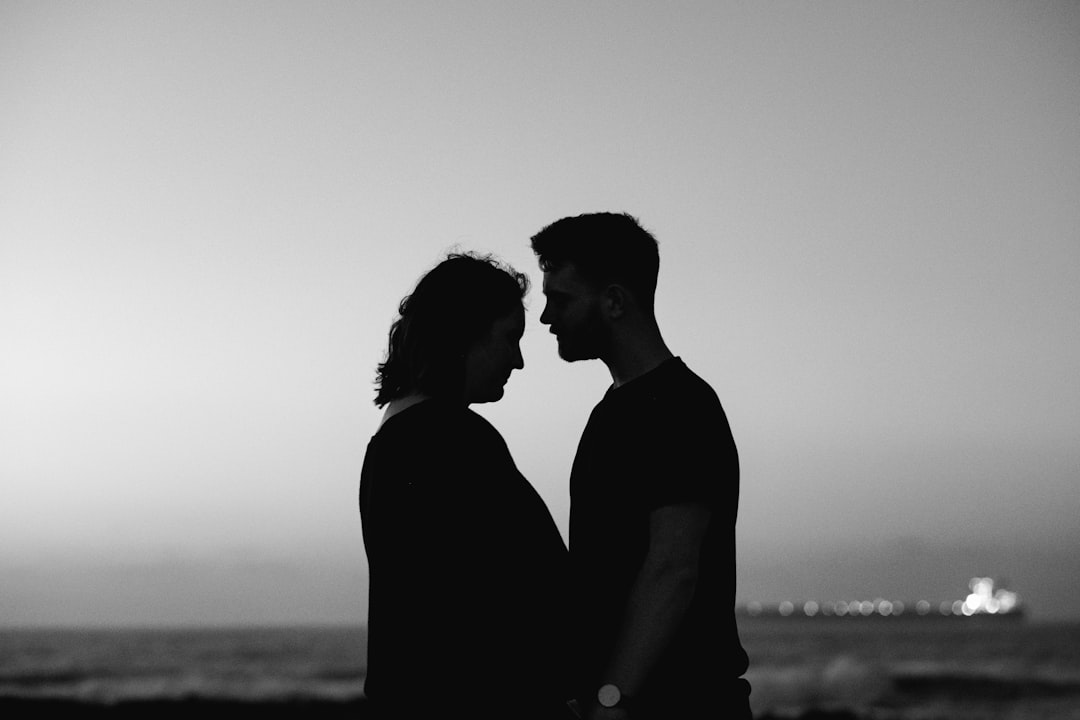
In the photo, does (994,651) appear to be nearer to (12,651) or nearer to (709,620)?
(12,651)

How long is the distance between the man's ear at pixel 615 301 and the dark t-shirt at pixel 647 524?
7.7 inches

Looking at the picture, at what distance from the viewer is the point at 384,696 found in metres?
2.81

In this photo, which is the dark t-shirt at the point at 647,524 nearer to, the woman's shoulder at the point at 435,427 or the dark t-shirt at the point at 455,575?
the dark t-shirt at the point at 455,575

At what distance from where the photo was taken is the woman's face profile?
3035mm

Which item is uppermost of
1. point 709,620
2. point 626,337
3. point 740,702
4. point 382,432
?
point 626,337

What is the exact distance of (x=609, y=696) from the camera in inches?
113

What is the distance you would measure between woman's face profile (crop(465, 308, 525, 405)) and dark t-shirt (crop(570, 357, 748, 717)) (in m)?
0.32

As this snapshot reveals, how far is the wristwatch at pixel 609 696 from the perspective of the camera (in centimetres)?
286

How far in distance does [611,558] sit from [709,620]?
29 cm

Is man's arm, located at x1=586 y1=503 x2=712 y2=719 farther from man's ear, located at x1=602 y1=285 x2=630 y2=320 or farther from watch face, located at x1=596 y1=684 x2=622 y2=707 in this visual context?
man's ear, located at x1=602 y1=285 x2=630 y2=320

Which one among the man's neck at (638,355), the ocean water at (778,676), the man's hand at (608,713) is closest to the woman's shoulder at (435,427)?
the man's neck at (638,355)

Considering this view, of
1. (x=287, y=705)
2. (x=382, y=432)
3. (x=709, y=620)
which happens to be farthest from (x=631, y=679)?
(x=287, y=705)

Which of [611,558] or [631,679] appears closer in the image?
[631,679]

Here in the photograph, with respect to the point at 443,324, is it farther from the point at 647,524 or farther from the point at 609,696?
the point at 609,696
